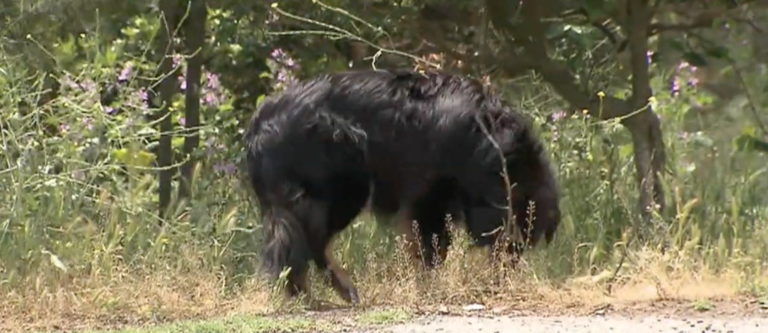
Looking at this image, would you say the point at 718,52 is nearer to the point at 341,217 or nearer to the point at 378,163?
the point at 378,163

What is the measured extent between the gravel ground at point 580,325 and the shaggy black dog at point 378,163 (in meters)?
1.12

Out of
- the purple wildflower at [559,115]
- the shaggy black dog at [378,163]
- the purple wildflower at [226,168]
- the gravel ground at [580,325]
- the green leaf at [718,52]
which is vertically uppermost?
the green leaf at [718,52]

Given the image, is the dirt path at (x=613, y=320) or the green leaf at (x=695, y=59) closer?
the dirt path at (x=613, y=320)

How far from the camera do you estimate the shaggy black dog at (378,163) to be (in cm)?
779

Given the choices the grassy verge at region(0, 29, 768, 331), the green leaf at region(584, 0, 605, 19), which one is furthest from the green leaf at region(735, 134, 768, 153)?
the green leaf at region(584, 0, 605, 19)

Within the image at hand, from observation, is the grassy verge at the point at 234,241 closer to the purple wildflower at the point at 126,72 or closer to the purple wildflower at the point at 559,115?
the purple wildflower at the point at 559,115

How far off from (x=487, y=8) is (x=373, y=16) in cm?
77

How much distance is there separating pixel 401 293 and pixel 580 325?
129cm

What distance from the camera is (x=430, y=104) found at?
313 inches

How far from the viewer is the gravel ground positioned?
648 centimetres

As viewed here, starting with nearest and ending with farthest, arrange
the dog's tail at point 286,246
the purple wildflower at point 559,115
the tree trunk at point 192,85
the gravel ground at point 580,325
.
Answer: the gravel ground at point 580,325, the dog's tail at point 286,246, the purple wildflower at point 559,115, the tree trunk at point 192,85

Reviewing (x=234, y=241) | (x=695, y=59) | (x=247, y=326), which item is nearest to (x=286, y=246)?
(x=247, y=326)

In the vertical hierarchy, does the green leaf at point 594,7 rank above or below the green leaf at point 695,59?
above

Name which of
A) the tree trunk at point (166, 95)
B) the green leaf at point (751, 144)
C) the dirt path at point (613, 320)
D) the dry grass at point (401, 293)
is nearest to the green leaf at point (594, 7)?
the green leaf at point (751, 144)
